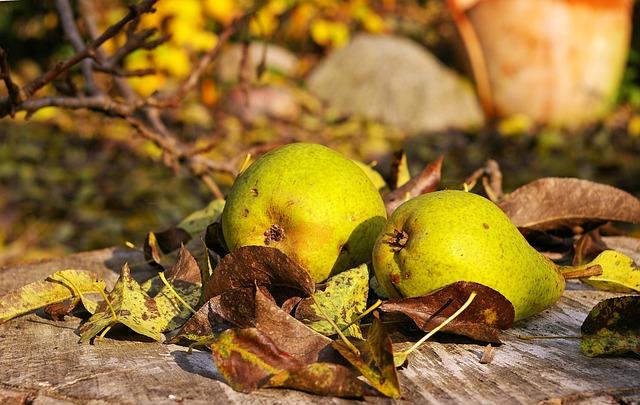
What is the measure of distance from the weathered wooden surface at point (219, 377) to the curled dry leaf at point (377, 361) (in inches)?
1.5

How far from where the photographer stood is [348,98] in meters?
7.45

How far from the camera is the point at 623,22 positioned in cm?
684

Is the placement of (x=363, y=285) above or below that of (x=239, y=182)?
below

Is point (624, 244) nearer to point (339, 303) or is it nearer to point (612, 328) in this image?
point (612, 328)

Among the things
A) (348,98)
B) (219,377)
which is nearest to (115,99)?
(219,377)

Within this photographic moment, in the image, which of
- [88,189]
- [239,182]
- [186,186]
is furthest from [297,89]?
[239,182]

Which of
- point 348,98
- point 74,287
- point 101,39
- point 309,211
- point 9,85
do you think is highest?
point 101,39

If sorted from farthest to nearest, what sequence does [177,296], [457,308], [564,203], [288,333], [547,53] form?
1. [547,53]
2. [564,203]
3. [177,296]
4. [457,308]
5. [288,333]

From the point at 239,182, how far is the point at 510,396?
833mm

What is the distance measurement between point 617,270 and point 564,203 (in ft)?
1.29

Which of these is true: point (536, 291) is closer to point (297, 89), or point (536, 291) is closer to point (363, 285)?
point (363, 285)

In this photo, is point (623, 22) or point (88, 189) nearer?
point (88, 189)

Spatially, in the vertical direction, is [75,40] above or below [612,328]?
above

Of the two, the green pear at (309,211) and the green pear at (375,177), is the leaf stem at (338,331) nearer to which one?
the green pear at (309,211)
